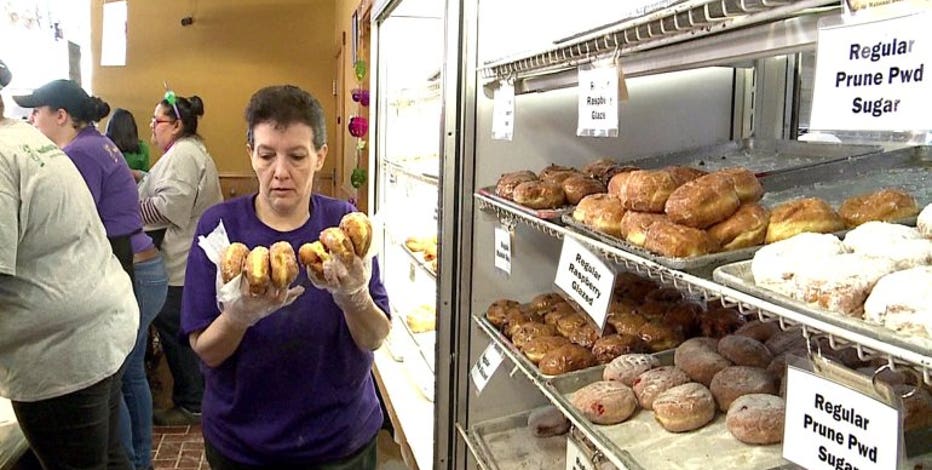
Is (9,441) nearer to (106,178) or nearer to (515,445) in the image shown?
(106,178)

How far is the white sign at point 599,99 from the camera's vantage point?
1.24 m

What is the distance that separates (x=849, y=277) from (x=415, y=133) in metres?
2.89

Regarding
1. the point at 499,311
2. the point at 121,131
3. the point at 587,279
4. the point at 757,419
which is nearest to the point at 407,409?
the point at 499,311

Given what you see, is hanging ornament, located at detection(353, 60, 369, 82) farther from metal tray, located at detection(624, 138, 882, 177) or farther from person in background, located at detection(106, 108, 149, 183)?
metal tray, located at detection(624, 138, 882, 177)

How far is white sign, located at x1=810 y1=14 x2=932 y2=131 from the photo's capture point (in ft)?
2.18

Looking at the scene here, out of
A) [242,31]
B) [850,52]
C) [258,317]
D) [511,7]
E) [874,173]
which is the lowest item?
[258,317]

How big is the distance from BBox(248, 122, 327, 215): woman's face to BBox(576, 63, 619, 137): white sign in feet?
2.08

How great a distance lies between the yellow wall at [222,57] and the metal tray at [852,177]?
22.2 ft

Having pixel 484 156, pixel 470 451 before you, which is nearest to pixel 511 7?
pixel 484 156

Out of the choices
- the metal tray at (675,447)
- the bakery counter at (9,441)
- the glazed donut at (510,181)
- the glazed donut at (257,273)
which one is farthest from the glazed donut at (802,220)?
the bakery counter at (9,441)

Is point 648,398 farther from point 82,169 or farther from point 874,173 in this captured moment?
point 82,169

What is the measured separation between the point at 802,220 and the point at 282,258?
0.92m

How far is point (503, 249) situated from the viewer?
1.90 metres

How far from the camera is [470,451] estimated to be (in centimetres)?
202
